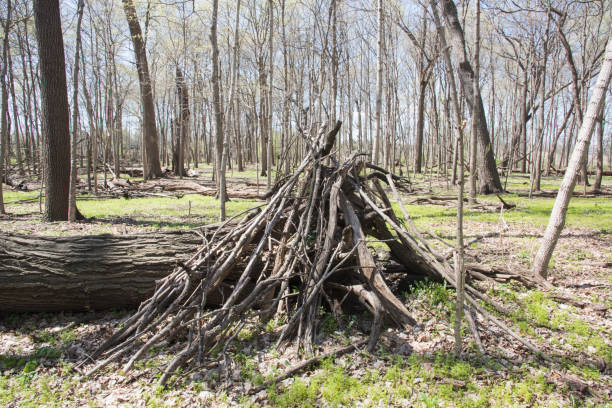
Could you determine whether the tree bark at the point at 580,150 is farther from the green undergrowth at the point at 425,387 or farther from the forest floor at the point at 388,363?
the green undergrowth at the point at 425,387

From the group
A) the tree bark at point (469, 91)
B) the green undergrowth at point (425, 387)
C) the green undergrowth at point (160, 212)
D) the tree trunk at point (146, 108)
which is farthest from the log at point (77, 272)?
the tree trunk at point (146, 108)

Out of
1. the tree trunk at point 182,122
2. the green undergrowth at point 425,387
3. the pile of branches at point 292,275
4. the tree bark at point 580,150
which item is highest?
the tree trunk at point 182,122

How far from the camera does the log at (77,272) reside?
3.75m

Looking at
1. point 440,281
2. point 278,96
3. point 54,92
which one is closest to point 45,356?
point 440,281


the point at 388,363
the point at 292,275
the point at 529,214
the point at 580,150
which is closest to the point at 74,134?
the point at 292,275

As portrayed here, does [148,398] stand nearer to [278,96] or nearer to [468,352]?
[468,352]

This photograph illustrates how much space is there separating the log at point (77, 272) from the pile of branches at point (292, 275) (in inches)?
10.6

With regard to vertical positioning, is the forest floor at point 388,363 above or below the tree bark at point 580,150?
below

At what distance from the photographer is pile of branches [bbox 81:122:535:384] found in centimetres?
324

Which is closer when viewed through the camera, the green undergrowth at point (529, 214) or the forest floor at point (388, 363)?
the forest floor at point (388, 363)

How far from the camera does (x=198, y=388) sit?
9.00ft

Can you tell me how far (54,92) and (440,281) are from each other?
8.71m

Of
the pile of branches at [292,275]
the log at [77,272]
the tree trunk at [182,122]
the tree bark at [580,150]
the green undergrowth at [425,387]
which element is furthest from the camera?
the tree trunk at [182,122]

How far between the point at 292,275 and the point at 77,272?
250cm
